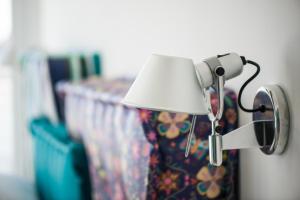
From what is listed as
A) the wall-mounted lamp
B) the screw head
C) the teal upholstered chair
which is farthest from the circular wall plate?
the teal upholstered chair

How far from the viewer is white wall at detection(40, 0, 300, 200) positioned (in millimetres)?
645

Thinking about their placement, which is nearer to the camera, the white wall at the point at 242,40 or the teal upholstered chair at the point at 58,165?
the white wall at the point at 242,40

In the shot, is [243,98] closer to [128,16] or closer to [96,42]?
[128,16]

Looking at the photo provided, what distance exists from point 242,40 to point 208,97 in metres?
0.21

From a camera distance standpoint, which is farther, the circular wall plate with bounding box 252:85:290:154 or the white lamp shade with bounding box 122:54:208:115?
the circular wall plate with bounding box 252:85:290:154

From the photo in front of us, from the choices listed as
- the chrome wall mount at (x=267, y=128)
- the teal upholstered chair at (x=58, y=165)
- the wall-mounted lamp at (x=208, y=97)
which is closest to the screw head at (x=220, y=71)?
the wall-mounted lamp at (x=208, y=97)

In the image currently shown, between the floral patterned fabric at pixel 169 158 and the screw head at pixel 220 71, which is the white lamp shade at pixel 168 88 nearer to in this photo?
the screw head at pixel 220 71

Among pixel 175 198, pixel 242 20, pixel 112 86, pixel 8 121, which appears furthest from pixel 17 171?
pixel 242 20

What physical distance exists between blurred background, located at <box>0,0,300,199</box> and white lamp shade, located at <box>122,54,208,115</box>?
0.19m

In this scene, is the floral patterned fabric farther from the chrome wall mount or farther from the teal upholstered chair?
the teal upholstered chair

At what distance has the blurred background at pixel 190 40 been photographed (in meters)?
0.66

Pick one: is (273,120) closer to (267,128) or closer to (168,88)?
(267,128)

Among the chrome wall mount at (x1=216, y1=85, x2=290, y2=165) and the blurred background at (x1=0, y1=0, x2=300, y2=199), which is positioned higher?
the blurred background at (x1=0, y1=0, x2=300, y2=199)

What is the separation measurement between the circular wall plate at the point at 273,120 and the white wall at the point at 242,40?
1 cm
